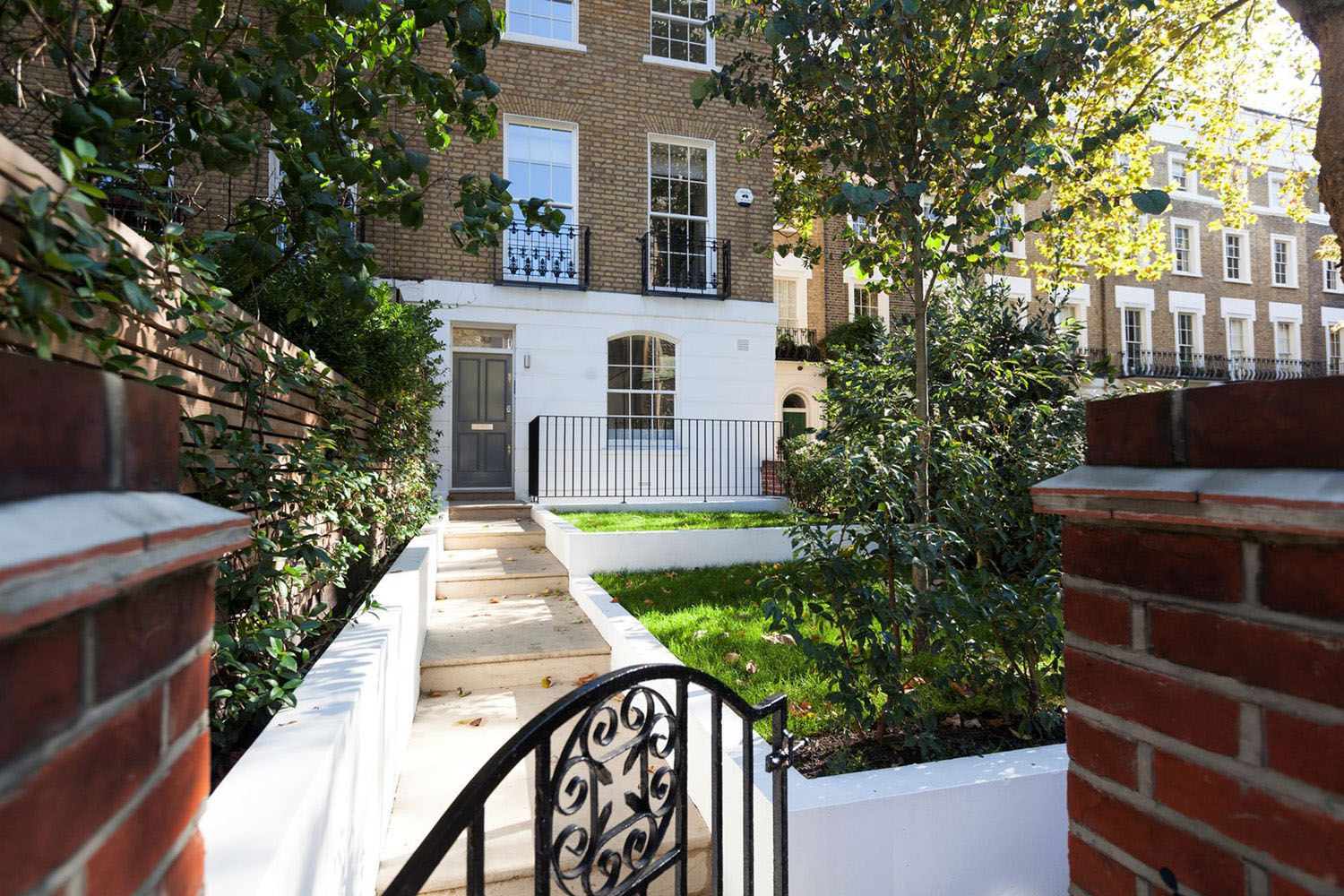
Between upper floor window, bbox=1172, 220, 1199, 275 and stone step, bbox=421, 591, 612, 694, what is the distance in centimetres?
2420

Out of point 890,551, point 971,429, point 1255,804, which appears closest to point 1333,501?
point 1255,804

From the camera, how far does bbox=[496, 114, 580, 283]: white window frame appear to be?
429 inches

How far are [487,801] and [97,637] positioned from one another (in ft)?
7.17

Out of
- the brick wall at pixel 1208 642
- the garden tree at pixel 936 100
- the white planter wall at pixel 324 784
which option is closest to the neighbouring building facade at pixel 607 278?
the garden tree at pixel 936 100

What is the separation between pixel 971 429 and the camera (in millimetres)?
3367

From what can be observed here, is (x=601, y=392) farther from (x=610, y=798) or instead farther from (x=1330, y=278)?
(x=1330, y=278)

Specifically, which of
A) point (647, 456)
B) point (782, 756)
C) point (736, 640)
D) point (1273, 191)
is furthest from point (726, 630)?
point (1273, 191)

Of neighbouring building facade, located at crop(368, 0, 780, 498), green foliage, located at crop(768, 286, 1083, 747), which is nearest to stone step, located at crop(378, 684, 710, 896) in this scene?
green foliage, located at crop(768, 286, 1083, 747)

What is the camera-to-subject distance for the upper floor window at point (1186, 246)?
2130 cm

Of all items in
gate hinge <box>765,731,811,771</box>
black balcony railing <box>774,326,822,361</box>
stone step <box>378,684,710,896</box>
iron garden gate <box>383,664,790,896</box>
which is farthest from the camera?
black balcony railing <box>774,326,822,361</box>

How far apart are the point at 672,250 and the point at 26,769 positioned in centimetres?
1198

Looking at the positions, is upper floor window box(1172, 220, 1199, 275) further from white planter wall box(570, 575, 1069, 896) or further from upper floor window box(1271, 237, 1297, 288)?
white planter wall box(570, 575, 1069, 896)

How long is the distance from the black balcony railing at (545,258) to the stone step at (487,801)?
8.16 meters

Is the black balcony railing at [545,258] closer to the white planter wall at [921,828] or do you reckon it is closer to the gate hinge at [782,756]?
the white planter wall at [921,828]
